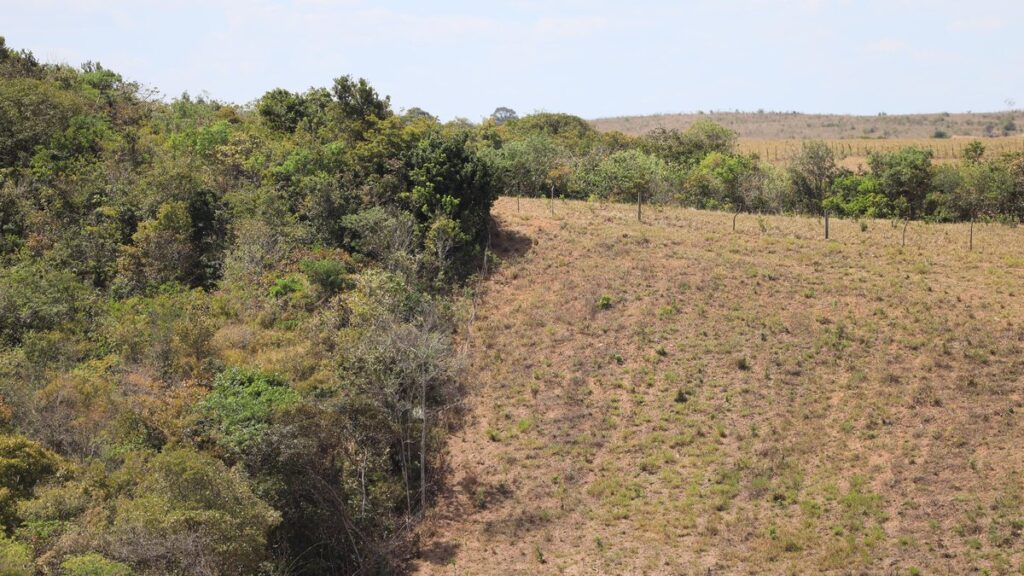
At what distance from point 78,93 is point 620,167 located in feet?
101

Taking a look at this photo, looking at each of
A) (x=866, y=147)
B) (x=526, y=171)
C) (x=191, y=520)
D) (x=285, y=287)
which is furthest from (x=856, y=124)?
(x=191, y=520)

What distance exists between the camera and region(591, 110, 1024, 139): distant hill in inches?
4867

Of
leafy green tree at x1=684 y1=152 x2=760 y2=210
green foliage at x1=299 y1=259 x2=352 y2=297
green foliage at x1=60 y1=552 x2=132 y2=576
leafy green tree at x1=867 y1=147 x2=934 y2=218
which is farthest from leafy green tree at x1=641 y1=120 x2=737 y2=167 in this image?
green foliage at x1=60 y1=552 x2=132 y2=576

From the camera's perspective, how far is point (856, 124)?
5221 inches

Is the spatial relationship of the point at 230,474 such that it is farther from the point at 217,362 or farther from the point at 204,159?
the point at 204,159

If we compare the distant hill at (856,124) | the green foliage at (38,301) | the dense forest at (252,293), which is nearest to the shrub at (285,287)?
the dense forest at (252,293)

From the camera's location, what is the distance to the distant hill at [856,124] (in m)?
124

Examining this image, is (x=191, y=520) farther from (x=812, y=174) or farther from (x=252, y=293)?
(x=812, y=174)

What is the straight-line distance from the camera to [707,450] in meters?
28.9

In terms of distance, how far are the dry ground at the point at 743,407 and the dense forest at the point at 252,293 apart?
2659 mm

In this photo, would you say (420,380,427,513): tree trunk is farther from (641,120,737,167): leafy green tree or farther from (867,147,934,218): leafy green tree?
(641,120,737,167): leafy green tree

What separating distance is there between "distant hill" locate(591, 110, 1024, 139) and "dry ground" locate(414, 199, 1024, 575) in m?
82.6

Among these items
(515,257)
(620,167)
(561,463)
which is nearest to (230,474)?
(561,463)

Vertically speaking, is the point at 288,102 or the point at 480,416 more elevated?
the point at 288,102
